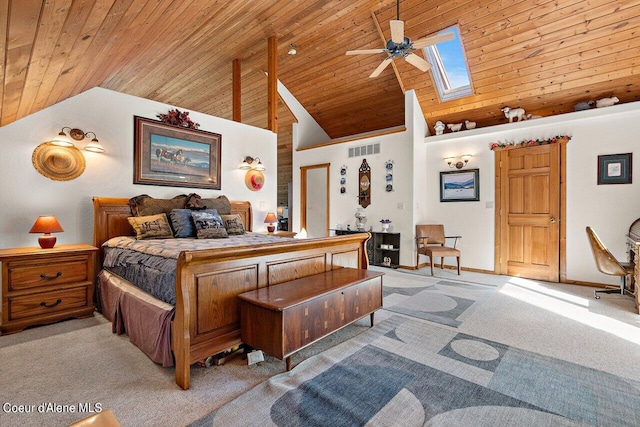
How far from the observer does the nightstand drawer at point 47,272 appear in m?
2.72

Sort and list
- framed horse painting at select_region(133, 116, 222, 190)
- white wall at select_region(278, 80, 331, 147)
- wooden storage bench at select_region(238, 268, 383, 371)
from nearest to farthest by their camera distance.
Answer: wooden storage bench at select_region(238, 268, 383, 371)
framed horse painting at select_region(133, 116, 222, 190)
white wall at select_region(278, 80, 331, 147)

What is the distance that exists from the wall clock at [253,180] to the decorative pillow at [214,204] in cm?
66

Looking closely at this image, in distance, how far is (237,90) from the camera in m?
5.99

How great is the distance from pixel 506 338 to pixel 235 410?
2420 millimetres

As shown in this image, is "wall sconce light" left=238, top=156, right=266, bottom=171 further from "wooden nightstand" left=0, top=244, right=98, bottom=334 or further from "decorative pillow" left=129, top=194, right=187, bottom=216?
"wooden nightstand" left=0, top=244, right=98, bottom=334

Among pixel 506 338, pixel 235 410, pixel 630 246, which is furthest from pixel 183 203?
pixel 630 246

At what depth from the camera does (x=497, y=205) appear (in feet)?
17.7

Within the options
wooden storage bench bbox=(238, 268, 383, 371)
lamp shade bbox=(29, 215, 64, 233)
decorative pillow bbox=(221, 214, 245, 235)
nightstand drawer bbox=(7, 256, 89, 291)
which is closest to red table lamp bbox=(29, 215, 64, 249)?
lamp shade bbox=(29, 215, 64, 233)

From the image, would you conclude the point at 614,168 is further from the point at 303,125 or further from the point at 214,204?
the point at 303,125

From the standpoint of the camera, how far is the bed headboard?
11.6ft

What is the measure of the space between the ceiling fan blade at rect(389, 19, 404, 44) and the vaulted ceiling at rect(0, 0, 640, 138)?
6.00 feet

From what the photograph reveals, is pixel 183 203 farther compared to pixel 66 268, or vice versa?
pixel 183 203

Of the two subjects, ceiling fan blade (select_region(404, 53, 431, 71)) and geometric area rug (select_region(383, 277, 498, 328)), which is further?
ceiling fan blade (select_region(404, 53, 431, 71))

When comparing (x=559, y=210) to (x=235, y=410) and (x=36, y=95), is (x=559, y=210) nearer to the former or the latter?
(x=235, y=410)
